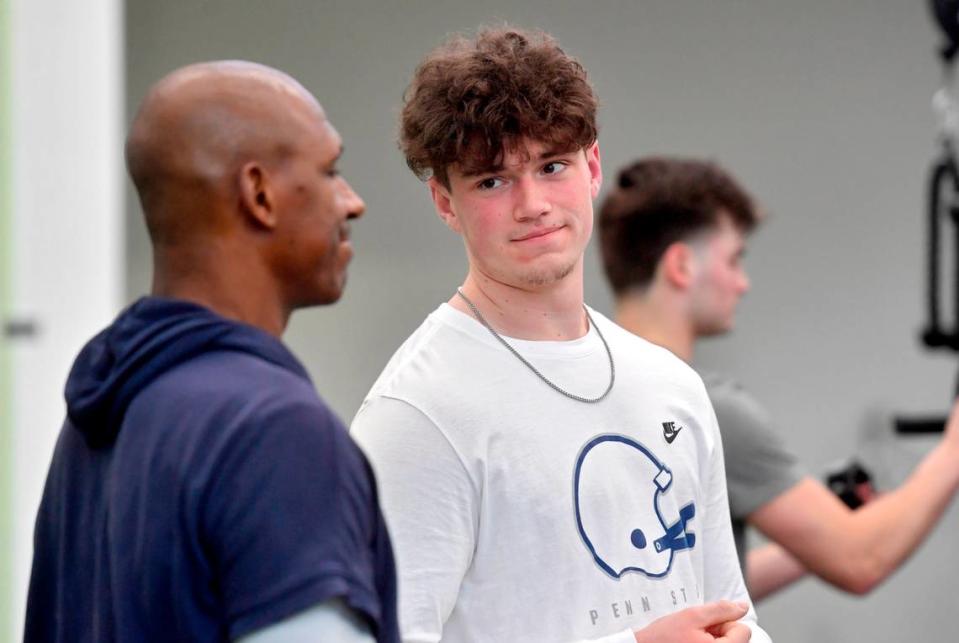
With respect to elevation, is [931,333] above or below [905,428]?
above

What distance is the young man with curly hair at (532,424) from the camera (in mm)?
1228

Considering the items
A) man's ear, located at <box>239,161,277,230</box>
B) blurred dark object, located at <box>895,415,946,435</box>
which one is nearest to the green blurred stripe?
man's ear, located at <box>239,161,277,230</box>

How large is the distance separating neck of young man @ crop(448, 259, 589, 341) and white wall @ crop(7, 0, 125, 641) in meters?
0.96

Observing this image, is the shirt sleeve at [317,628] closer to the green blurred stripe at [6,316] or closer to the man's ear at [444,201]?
the man's ear at [444,201]

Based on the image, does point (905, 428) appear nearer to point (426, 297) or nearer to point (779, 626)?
point (779, 626)

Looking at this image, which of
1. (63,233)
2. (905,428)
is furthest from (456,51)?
(905,428)

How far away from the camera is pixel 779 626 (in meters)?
2.91

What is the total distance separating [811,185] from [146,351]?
225 cm

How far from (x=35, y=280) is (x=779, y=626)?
162 cm

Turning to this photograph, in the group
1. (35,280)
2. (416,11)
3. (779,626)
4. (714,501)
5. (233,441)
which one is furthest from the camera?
(779,626)

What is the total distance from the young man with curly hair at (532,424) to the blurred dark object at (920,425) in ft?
4.92

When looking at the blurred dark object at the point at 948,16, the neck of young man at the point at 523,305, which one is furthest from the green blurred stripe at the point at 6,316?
the blurred dark object at the point at 948,16

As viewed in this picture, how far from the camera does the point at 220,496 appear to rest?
85 centimetres

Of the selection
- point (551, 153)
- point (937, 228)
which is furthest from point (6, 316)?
point (937, 228)
